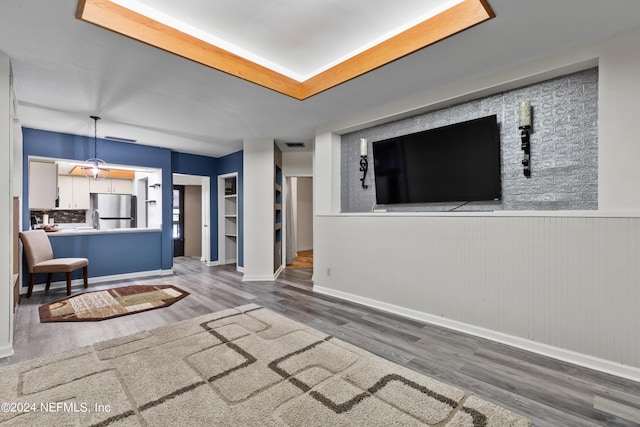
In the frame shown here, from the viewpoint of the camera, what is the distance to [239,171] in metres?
6.10

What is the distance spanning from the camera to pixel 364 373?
205cm

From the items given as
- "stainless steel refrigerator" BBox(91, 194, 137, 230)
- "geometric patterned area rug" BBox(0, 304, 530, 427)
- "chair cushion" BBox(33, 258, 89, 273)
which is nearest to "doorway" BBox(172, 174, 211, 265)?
"stainless steel refrigerator" BBox(91, 194, 137, 230)

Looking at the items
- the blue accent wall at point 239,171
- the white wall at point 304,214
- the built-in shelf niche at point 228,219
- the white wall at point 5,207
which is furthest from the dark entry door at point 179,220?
the white wall at point 5,207

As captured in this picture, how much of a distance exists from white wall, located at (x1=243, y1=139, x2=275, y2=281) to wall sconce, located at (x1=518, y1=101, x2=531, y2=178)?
3.71 meters

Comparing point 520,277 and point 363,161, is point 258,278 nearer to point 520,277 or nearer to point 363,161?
point 363,161

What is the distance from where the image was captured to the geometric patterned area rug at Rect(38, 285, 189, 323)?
128 inches

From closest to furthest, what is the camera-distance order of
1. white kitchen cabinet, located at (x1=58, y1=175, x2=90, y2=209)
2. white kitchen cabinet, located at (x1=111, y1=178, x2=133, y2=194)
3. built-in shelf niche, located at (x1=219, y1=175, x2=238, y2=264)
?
built-in shelf niche, located at (x1=219, y1=175, x2=238, y2=264), white kitchen cabinet, located at (x1=58, y1=175, x2=90, y2=209), white kitchen cabinet, located at (x1=111, y1=178, x2=133, y2=194)

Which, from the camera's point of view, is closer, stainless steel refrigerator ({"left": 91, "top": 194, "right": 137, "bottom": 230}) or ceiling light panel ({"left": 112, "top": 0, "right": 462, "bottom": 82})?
ceiling light panel ({"left": 112, "top": 0, "right": 462, "bottom": 82})

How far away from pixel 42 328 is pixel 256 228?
2.98 meters

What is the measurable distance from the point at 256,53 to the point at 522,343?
3.61 meters

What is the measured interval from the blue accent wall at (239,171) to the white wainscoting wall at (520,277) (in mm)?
2981

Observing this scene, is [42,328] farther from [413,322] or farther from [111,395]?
[413,322]

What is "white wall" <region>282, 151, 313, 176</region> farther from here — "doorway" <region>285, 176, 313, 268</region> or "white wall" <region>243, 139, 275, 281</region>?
"doorway" <region>285, 176, 313, 268</region>

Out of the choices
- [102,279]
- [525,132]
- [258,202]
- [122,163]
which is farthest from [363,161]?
[102,279]
